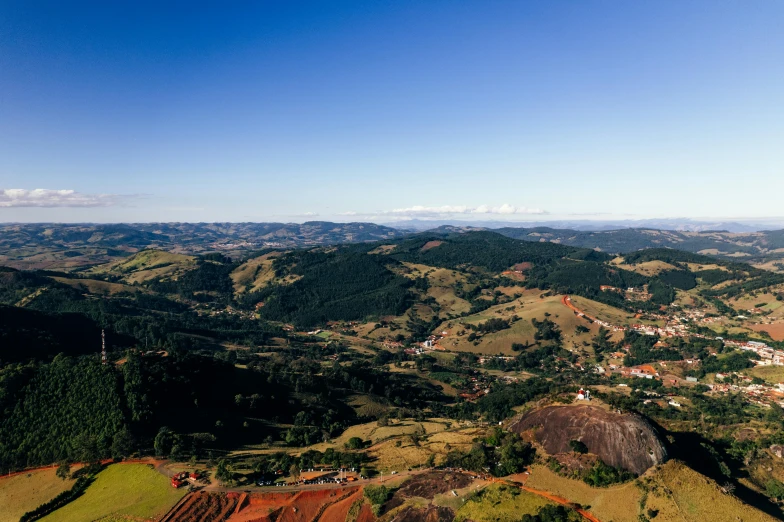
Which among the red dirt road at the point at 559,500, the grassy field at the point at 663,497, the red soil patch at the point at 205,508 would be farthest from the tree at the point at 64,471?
the grassy field at the point at 663,497

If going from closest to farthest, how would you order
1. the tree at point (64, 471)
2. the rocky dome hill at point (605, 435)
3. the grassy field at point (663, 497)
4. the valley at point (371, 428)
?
the grassy field at point (663, 497), the valley at point (371, 428), the rocky dome hill at point (605, 435), the tree at point (64, 471)

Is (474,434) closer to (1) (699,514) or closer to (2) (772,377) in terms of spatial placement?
(1) (699,514)

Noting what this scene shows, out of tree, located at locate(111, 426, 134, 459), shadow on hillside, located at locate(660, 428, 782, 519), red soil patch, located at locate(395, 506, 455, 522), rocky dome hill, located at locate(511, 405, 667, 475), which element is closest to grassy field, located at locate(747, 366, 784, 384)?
shadow on hillside, located at locate(660, 428, 782, 519)

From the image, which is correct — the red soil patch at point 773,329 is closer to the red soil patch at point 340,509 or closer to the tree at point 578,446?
the tree at point 578,446

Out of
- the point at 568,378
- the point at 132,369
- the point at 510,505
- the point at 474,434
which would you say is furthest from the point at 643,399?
the point at 132,369

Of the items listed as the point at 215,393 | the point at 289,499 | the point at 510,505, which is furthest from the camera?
the point at 215,393

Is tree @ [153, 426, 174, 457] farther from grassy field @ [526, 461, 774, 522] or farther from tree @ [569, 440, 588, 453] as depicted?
tree @ [569, 440, 588, 453]
